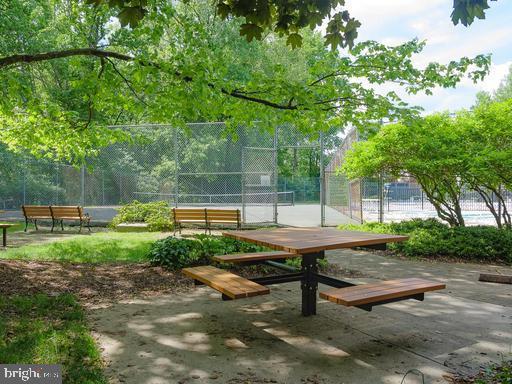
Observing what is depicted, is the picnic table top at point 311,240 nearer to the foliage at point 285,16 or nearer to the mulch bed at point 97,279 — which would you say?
the mulch bed at point 97,279

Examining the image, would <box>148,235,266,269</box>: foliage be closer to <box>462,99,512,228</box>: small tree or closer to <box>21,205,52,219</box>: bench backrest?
<box>462,99,512,228</box>: small tree

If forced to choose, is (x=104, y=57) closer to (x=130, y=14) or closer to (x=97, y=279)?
(x=130, y=14)

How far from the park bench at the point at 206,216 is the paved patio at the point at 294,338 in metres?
7.16

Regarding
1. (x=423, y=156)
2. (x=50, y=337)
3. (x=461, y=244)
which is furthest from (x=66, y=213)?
(x=461, y=244)

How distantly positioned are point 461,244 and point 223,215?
6.82m

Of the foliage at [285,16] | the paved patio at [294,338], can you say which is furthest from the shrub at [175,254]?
the foliage at [285,16]

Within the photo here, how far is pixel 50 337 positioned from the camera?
4207mm

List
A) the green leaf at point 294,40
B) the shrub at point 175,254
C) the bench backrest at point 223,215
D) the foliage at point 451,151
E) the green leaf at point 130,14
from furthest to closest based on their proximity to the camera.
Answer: the bench backrest at point 223,215, the foliage at point 451,151, the shrub at point 175,254, the green leaf at point 294,40, the green leaf at point 130,14

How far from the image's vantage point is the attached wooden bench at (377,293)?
385 cm

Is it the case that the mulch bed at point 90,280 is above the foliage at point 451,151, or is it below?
below

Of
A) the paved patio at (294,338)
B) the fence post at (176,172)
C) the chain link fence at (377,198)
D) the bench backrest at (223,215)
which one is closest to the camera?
the paved patio at (294,338)

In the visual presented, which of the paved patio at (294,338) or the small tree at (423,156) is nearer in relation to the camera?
the paved patio at (294,338)

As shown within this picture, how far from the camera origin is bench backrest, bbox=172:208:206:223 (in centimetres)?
1370

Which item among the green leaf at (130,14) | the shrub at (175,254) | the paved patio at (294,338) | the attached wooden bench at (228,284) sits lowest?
the paved patio at (294,338)
